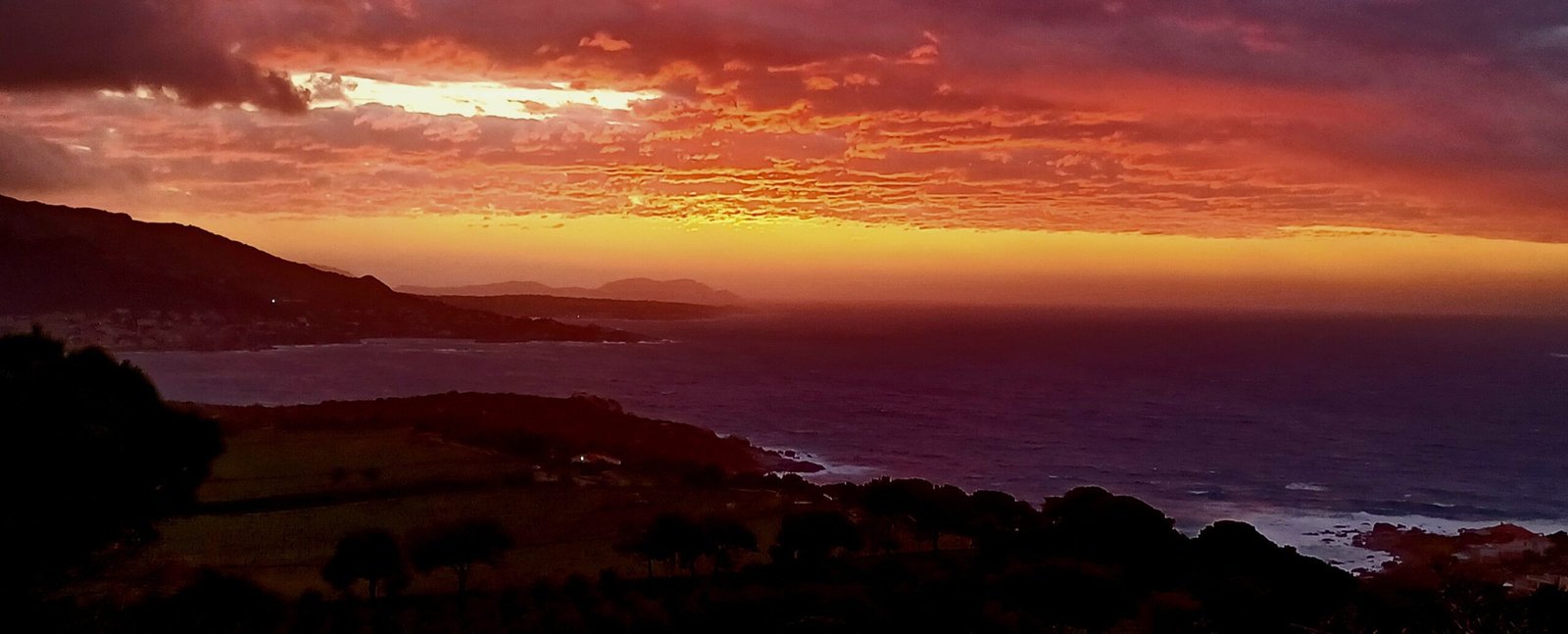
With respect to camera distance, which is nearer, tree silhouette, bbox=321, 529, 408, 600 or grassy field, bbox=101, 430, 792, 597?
tree silhouette, bbox=321, 529, 408, 600

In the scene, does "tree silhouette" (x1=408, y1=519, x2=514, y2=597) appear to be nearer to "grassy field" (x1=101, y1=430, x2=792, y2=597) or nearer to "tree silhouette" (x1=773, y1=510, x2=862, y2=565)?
"grassy field" (x1=101, y1=430, x2=792, y2=597)

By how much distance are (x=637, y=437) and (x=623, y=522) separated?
105 feet

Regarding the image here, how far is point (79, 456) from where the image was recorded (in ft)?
47.9

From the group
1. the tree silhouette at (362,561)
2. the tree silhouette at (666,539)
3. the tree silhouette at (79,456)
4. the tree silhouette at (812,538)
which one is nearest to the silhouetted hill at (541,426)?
the tree silhouette at (812,538)

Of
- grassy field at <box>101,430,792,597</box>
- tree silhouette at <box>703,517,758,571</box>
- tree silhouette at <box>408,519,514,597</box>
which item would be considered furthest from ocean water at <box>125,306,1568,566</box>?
tree silhouette at <box>408,519,514,597</box>

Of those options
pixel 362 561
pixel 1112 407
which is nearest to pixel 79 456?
pixel 362 561

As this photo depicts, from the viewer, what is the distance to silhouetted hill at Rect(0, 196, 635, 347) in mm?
115562

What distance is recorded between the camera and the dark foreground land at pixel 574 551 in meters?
14.9

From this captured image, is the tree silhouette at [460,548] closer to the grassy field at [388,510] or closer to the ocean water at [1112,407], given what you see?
the grassy field at [388,510]

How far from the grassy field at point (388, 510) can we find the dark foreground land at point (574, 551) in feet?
0.52

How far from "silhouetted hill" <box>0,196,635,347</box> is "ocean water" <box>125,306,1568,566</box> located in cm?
682

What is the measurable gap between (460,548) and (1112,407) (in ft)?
259

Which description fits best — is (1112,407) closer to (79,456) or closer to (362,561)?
(362,561)

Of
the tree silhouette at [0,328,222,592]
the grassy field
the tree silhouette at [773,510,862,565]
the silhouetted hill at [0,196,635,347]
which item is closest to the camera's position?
the tree silhouette at [0,328,222,592]
